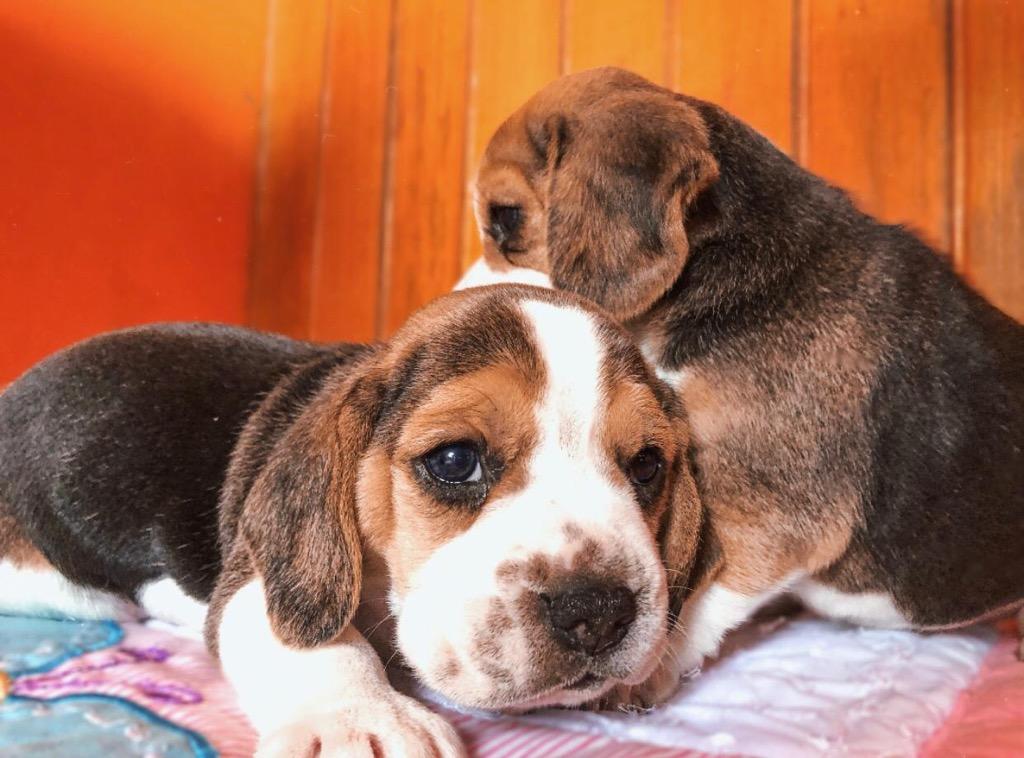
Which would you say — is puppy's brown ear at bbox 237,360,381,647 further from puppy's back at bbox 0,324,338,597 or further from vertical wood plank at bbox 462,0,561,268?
vertical wood plank at bbox 462,0,561,268

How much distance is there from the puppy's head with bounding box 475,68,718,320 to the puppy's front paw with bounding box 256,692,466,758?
3.94ft

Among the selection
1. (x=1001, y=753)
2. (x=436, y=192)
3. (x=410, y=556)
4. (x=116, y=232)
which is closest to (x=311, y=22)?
(x=436, y=192)

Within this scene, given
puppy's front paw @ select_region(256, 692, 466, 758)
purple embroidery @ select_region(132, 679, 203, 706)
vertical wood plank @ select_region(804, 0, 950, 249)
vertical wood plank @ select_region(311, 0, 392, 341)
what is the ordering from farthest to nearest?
vertical wood plank @ select_region(311, 0, 392, 341), vertical wood plank @ select_region(804, 0, 950, 249), purple embroidery @ select_region(132, 679, 203, 706), puppy's front paw @ select_region(256, 692, 466, 758)

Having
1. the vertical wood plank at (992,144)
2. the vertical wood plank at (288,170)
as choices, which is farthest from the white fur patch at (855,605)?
the vertical wood plank at (288,170)

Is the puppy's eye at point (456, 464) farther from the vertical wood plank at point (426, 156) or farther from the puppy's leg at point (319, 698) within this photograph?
the vertical wood plank at point (426, 156)

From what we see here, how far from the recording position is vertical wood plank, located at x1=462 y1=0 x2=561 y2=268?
449 centimetres

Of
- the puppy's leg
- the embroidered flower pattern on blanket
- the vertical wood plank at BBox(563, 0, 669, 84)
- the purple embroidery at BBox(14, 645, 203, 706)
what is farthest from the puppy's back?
the vertical wood plank at BBox(563, 0, 669, 84)

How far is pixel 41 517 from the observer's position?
2721 mm

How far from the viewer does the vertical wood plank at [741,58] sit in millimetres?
4059

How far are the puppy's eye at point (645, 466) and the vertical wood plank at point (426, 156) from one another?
8.64ft

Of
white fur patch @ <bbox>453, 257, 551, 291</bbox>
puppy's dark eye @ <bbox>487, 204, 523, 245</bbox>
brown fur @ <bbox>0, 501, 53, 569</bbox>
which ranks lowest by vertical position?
brown fur @ <bbox>0, 501, 53, 569</bbox>

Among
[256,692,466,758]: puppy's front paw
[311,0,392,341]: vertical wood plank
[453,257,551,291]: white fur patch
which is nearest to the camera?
[256,692,466,758]: puppy's front paw

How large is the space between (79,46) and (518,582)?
314 centimetres

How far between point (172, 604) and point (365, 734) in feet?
3.84
